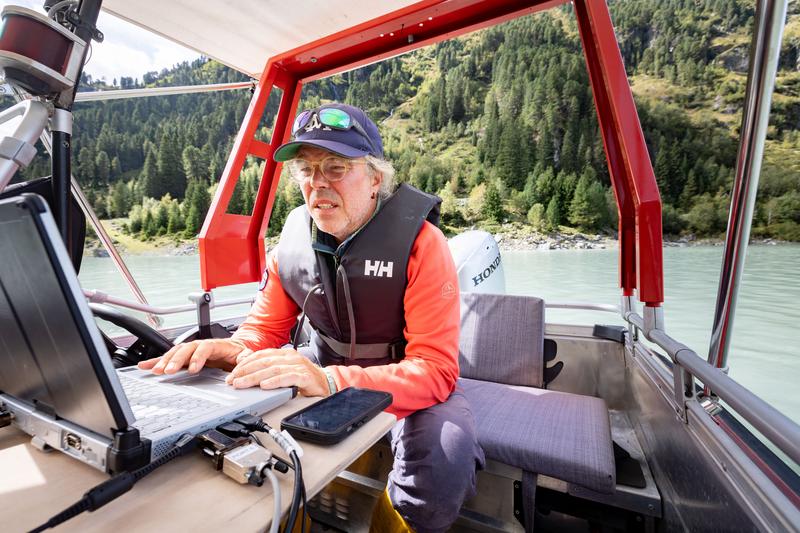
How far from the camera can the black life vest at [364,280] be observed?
1.17m

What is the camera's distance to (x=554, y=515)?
1.37 metres

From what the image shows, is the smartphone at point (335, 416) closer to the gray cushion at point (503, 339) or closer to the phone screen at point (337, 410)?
the phone screen at point (337, 410)

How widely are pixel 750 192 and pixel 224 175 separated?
8.57ft

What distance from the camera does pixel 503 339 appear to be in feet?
6.28

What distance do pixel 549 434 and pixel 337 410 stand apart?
1.04 meters

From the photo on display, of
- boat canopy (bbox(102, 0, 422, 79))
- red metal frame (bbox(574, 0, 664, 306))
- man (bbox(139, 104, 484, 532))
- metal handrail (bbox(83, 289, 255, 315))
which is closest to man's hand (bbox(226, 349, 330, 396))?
man (bbox(139, 104, 484, 532))

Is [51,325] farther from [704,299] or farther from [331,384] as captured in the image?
[704,299]

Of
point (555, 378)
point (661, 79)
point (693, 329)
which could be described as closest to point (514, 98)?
point (661, 79)

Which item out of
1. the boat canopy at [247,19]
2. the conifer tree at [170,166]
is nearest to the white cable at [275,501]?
the boat canopy at [247,19]

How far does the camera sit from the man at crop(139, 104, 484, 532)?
2.87 feet

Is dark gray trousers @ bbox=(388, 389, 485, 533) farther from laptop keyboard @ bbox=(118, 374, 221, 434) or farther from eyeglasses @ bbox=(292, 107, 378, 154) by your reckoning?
eyeglasses @ bbox=(292, 107, 378, 154)

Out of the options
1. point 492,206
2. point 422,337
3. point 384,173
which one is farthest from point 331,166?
point 492,206

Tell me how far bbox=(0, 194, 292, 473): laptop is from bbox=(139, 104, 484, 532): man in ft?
0.79

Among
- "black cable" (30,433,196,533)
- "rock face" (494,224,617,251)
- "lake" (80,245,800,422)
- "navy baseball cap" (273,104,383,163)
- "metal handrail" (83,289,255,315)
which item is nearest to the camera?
"black cable" (30,433,196,533)
